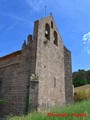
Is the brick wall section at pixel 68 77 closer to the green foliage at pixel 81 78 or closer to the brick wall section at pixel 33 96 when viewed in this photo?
the brick wall section at pixel 33 96

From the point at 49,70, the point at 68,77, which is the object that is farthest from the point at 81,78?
the point at 49,70

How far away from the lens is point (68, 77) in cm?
2164

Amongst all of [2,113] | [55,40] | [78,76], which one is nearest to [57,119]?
[2,113]

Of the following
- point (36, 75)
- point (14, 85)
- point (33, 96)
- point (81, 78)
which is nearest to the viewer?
point (33, 96)

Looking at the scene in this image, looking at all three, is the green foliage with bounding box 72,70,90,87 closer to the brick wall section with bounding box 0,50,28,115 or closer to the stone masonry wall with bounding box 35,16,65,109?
the stone masonry wall with bounding box 35,16,65,109

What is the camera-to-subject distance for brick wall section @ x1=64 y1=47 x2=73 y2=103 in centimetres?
2086

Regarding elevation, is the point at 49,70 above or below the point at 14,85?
above

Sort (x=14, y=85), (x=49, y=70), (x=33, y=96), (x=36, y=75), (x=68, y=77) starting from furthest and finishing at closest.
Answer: (x=68, y=77) → (x=49, y=70) → (x=14, y=85) → (x=36, y=75) → (x=33, y=96)

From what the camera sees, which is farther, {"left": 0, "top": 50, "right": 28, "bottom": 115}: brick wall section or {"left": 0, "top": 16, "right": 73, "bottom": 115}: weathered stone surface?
{"left": 0, "top": 50, "right": 28, "bottom": 115}: brick wall section

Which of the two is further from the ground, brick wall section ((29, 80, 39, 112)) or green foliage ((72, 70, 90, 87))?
green foliage ((72, 70, 90, 87))

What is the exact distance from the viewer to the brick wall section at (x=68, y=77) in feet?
68.4

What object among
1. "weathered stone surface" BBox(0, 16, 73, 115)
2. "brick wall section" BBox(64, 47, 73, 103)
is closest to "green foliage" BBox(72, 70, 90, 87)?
"brick wall section" BBox(64, 47, 73, 103)

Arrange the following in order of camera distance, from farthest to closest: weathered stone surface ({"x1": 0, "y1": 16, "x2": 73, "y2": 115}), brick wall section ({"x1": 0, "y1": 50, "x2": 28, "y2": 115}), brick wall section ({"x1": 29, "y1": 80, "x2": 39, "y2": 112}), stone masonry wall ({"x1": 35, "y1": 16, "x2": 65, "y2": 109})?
stone masonry wall ({"x1": 35, "y1": 16, "x2": 65, "y2": 109}), brick wall section ({"x1": 0, "y1": 50, "x2": 28, "y2": 115}), weathered stone surface ({"x1": 0, "y1": 16, "x2": 73, "y2": 115}), brick wall section ({"x1": 29, "y1": 80, "x2": 39, "y2": 112})

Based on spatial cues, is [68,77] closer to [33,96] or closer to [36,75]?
[36,75]
